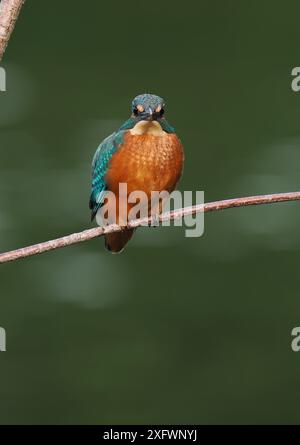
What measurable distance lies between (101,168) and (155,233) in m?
2.81

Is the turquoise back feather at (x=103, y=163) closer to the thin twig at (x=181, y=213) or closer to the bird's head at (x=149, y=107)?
the bird's head at (x=149, y=107)

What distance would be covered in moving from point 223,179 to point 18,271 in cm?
117

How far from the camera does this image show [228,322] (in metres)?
5.76

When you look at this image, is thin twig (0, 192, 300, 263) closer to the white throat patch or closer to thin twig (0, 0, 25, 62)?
thin twig (0, 0, 25, 62)

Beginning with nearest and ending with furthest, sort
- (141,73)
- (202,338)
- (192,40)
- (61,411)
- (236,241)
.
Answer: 1. (61,411)
2. (202,338)
3. (236,241)
4. (141,73)
5. (192,40)

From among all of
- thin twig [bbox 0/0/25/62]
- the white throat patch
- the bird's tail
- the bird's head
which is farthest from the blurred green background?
thin twig [bbox 0/0/25/62]

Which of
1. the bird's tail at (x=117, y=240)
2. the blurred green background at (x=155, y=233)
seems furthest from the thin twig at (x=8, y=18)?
the blurred green background at (x=155, y=233)

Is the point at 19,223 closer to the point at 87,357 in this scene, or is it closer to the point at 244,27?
the point at 87,357

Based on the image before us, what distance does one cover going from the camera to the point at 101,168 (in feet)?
10.8

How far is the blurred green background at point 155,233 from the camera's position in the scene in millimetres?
5457

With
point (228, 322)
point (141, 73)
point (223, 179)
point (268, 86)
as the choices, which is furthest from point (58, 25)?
point (228, 322)

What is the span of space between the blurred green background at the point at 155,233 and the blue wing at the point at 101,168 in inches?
81.1

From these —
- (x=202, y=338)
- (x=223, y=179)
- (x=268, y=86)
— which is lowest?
(x=202, y=338)

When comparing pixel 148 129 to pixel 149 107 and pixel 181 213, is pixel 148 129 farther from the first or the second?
pixel 181 213
